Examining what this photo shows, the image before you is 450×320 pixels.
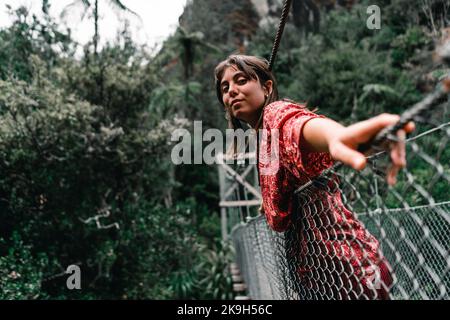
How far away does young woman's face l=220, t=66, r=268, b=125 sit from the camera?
1.07 m

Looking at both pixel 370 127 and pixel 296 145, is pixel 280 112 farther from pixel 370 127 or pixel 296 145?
pixel 370 127

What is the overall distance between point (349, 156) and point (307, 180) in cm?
40

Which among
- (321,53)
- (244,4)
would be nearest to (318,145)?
(321,53)

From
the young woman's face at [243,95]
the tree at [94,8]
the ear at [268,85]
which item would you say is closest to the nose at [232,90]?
the young woman's face at [243,95]

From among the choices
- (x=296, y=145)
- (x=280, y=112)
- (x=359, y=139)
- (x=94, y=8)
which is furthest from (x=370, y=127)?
(x=94, y=8)

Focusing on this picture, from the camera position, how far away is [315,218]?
921 mm

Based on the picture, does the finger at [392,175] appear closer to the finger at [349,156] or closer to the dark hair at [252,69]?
the finger at [349,156]

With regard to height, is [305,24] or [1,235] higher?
[305,24]

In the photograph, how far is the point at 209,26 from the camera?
1443 cm

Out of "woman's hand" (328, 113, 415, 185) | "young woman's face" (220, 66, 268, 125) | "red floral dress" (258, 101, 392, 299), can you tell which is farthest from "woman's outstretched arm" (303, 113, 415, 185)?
"young woman's face" (220, 66, 268, 125)

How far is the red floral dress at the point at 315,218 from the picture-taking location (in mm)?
771

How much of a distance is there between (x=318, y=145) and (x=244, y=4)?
55.4 feet
